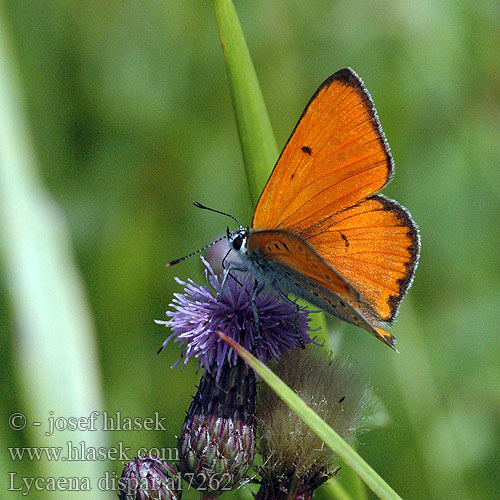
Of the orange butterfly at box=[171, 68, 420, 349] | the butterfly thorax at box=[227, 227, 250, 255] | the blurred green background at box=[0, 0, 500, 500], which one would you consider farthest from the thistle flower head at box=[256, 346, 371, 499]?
the blurred green background at box=[0, 0, 500, 500]

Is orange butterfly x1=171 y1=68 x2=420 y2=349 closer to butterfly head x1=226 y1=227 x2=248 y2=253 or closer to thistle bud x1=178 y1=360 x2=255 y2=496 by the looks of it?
butterfly head x1=226 y1=227 x2=248 y2=253

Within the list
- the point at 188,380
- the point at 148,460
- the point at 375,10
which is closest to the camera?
the point at 148,460

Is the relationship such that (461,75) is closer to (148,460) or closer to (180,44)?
(180,44)

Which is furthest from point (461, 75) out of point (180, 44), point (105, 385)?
point (105, 385)

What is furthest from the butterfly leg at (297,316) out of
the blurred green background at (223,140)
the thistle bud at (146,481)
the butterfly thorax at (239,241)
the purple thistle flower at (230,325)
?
the blurred green background at (223,140)

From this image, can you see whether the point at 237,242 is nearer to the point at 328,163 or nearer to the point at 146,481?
the point at 328,163
